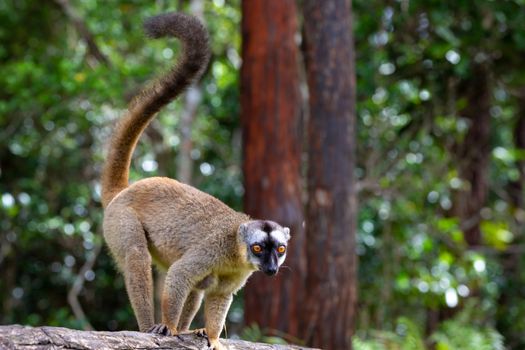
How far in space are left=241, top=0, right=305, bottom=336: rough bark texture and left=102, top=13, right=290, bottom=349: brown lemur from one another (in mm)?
4528

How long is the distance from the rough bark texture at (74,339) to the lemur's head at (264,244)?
2.39ft

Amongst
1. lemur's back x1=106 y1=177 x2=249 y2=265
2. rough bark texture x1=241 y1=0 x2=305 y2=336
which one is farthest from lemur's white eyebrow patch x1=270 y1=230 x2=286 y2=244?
rough bark texture x1=241 y1=0 x2=305 y2=336

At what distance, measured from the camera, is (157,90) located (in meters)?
5.59

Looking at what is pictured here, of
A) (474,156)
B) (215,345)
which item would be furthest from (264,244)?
(474,156)

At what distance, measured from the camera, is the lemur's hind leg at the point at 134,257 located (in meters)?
5.07

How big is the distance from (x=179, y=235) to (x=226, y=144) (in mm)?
8160

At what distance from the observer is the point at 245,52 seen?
10.8 metres

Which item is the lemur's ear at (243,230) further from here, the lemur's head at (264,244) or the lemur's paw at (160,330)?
the lemur's paw at (160,330)

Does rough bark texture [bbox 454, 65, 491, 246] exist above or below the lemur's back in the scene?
above

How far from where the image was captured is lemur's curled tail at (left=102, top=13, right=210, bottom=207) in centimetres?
543

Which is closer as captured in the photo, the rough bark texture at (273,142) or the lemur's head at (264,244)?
the lemur's head at (264,244)

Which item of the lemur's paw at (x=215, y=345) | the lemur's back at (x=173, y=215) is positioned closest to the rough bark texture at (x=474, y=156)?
the lemur's back at (x=173, y=215)

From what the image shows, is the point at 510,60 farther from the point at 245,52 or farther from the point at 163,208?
the point at 163,208

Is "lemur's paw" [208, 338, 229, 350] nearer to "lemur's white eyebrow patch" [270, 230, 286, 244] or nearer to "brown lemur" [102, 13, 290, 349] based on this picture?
"brown lemur" [102, 13, 290, 349]
